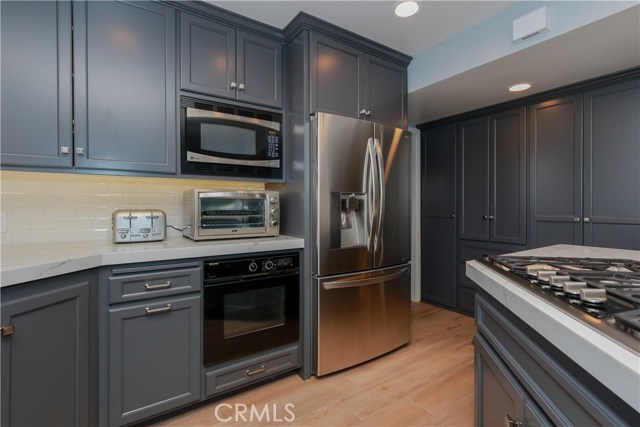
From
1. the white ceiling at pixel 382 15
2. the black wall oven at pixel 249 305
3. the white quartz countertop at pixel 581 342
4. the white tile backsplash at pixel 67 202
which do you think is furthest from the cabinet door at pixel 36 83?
the white quartz countertop at pixel 581 342

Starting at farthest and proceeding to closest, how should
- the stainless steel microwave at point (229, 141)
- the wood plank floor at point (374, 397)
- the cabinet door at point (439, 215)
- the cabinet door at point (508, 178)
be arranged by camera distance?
the cabinet door at point (439, 215), the cabinet door at point (508, 178), the stainless steel microwave at point (229, 141), the wood plank floor at point (374, 397)

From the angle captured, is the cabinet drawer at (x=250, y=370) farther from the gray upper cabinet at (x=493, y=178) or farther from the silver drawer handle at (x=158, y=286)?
the gray upper cabinet at (x=493, y=178)

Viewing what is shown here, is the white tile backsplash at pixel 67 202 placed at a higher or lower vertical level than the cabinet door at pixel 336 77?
lower

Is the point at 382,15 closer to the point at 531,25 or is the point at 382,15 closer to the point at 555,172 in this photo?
the point at 531,25

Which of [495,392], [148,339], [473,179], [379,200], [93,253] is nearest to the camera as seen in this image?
[495,392]

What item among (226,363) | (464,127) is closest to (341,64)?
(464,127)

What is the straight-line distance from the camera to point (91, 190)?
1.98 metres

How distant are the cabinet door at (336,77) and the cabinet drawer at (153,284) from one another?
128cm

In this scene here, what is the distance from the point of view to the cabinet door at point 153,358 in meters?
1.52

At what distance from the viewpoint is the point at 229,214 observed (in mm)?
2010

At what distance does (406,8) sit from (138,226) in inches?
82.1

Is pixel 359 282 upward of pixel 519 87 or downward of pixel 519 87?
downward

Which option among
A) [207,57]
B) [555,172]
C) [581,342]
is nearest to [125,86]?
[207,57]

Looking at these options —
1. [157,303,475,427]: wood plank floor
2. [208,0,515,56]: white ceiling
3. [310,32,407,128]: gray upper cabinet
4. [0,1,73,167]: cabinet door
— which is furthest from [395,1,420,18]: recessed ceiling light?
[157,303,475,427]: wood plank floor
